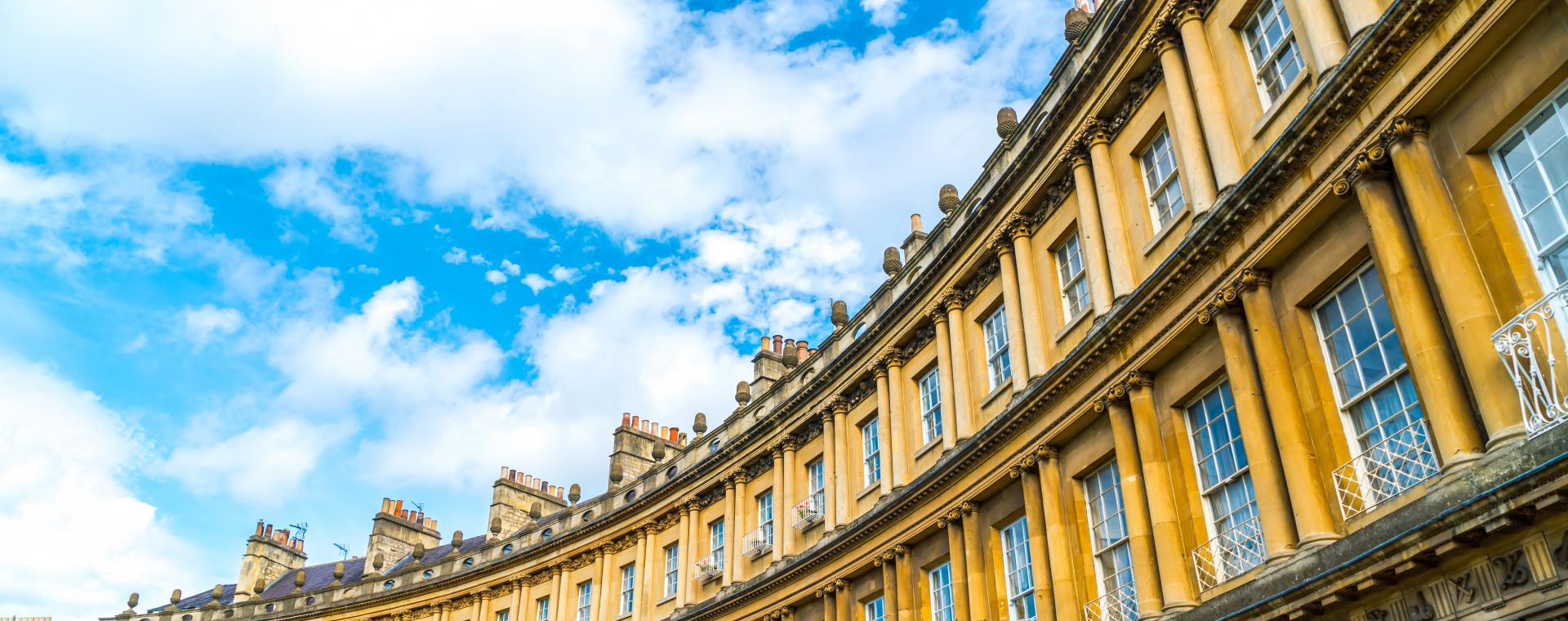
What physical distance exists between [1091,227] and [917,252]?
6.42 metres

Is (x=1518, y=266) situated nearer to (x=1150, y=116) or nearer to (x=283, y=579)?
(x=1150, y=116)

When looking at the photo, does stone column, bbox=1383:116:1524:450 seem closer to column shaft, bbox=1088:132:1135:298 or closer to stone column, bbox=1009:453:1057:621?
column shaft, bbox=1088:132:1135:298

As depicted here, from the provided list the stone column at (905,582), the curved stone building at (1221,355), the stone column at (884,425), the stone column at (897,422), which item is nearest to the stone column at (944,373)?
the curved stone building at (1221,355)

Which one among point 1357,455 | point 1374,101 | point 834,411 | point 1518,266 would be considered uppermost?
point 834,411

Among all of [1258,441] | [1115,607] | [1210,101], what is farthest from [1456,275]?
[1115,607]

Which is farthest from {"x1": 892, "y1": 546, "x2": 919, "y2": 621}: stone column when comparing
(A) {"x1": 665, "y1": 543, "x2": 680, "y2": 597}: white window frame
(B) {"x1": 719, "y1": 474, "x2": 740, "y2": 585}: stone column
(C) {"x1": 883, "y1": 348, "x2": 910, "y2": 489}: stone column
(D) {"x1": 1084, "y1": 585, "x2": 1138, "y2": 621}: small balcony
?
(A) {"x1": 665, "y1": 543, "x2": 680, "y2": 597}: white window frame

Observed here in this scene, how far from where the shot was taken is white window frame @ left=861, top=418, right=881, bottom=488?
23.0 meters

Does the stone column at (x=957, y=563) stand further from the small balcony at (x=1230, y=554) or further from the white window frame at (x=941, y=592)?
the small balcony at (x=1230, y=554)

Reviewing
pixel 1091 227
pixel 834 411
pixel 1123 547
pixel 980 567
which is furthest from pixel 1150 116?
pixel 834 411

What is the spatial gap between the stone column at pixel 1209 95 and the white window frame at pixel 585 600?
22.9 m

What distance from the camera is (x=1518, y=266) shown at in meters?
10.1

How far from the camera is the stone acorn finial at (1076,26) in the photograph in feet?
61.2

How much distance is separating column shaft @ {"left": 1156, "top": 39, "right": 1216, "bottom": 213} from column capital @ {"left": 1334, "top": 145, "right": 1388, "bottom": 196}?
225 cm

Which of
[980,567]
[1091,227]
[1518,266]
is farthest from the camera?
[980,567]
